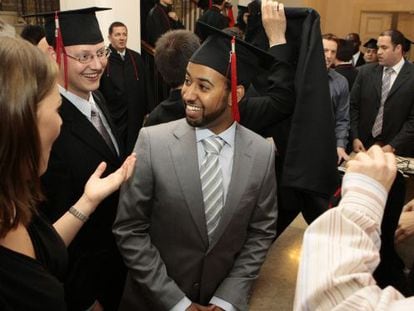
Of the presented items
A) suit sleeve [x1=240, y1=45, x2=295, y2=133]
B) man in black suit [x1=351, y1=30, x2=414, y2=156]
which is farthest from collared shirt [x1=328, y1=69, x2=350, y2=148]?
suit sleeve [x1=240, y1=45, x2=295, y2=133]

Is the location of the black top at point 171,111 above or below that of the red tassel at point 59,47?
below

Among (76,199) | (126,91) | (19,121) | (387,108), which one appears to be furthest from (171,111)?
(387,108)

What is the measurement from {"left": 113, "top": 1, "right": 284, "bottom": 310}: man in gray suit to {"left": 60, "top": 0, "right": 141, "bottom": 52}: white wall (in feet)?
12.5

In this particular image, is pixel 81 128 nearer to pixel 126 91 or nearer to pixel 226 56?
pixel 226 56

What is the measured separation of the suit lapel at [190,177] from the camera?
1622 mm

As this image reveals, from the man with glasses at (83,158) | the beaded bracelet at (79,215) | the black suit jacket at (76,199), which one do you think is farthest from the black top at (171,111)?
the beaded bracelet at (79,215)

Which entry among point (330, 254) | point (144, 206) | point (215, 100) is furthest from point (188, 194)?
point (330, 254)

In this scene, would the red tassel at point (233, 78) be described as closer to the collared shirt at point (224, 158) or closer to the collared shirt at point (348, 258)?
the collared shirt at point (224, 158)

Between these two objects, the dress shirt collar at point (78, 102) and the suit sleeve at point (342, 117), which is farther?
the suit sleeve at point (342, 117)

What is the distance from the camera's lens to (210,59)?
171 centimetres

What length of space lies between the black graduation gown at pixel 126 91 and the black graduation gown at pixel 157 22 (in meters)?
1.47

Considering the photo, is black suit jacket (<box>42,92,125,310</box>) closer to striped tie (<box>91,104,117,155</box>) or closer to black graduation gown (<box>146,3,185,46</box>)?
striped tie (<box>91,104,117,155</box>)

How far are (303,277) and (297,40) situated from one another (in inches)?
50.2

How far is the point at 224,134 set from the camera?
1.73 metres
